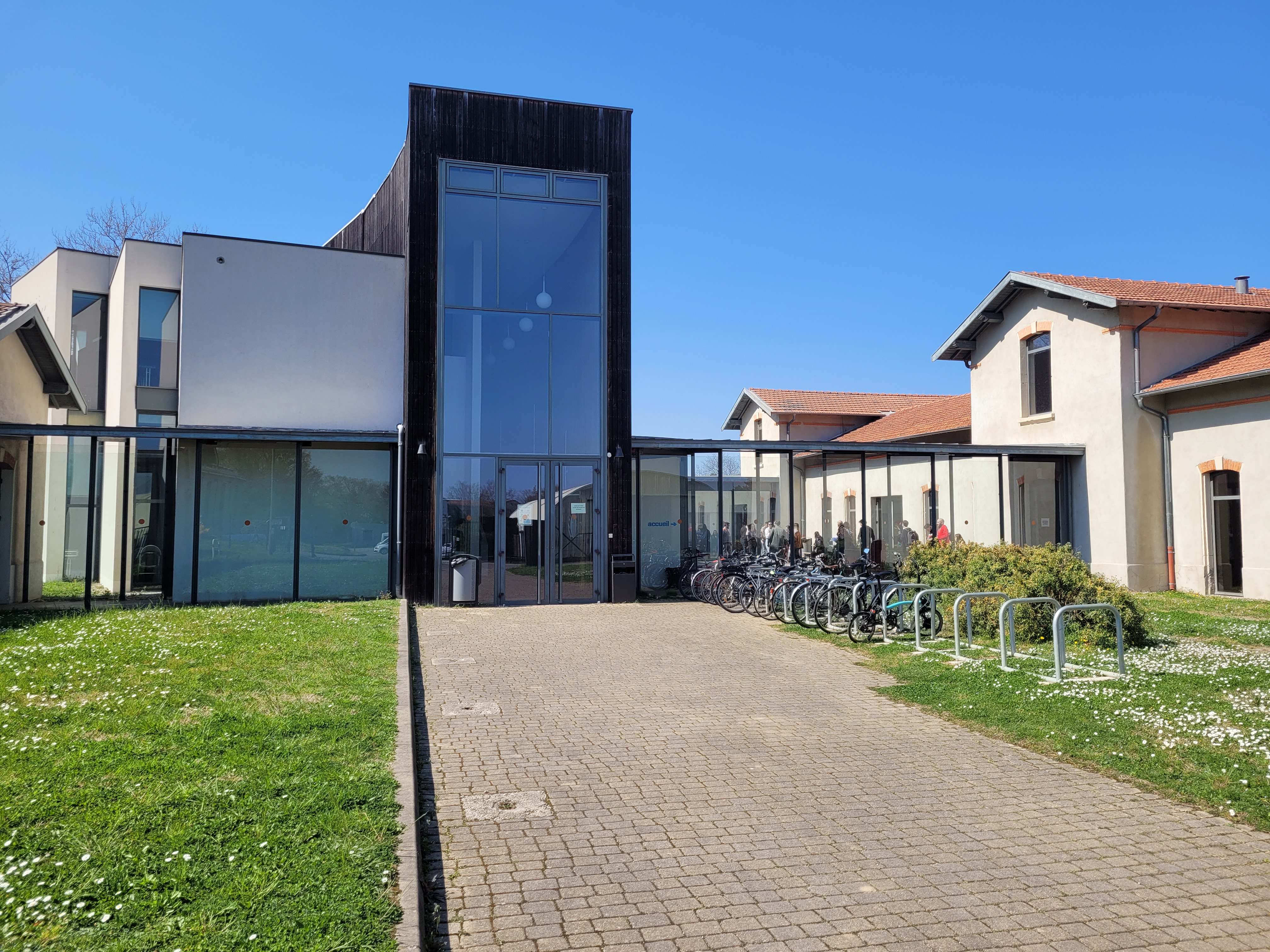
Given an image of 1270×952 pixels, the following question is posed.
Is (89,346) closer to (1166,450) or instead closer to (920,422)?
(920,422)

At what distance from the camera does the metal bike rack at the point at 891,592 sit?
12.3 meters

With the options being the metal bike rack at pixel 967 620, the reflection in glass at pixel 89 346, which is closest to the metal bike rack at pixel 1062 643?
the metal bike rack at pixel 967 620

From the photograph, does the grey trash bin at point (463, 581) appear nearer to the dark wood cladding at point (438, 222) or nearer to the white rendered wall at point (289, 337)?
the dark wood cladding at point (438, 222)

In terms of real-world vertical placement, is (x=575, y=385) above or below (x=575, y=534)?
above

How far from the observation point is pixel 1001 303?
23.0 metres

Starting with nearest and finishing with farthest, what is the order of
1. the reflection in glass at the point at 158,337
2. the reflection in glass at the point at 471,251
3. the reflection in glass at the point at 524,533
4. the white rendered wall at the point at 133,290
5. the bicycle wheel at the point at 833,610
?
1. the bicycle wheel at the point at 833,610
2. the reflection in glass at the point at 524,533
3. the reflection in glass at the point at 471,251
4. the white rendered wall at the point at 133,290
5. the reflection in glass at the point at 158,337

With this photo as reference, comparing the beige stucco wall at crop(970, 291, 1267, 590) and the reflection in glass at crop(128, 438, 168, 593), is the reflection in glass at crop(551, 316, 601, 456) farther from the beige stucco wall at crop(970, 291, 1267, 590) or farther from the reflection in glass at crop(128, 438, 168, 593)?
the beige stucco wall at crop(970, 291, 1267, 590)

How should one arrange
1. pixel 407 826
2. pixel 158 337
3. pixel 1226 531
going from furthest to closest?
pixel 158 337 → pixel 1226 531 → pixel 407 826

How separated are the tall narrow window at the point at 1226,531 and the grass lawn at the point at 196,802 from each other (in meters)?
17.1

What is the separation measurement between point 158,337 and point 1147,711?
1923cm

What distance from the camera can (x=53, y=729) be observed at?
6.29 metres

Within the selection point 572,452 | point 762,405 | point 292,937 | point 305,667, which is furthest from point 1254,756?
point 762,405

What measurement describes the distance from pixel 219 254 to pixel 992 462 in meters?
17.5

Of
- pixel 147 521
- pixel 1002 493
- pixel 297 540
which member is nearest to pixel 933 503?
pixel 1002 493
